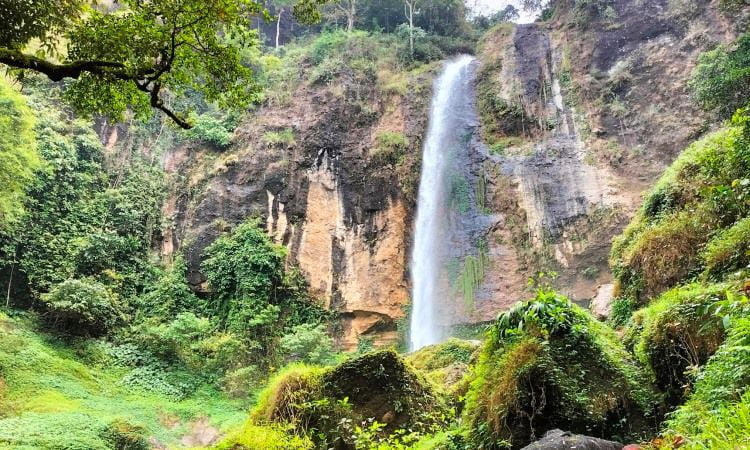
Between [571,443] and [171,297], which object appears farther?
[171,297]

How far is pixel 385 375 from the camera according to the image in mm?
6500

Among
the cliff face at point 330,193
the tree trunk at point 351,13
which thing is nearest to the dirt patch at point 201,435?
the cliff face at point 330,193

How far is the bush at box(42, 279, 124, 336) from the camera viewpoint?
15.3 meters

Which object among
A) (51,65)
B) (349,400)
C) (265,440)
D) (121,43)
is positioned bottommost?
(265,440)

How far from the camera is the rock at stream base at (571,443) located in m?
3.59

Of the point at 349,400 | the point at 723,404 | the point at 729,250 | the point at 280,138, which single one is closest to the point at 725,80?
the point at 729,250

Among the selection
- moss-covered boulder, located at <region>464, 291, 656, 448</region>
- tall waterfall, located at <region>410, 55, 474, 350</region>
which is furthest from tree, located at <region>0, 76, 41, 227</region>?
moss-covered boulder, located at <region>464, 291, 656, 448</region>

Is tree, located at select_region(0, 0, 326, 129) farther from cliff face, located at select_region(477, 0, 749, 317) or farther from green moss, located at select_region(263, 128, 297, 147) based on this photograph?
green moss, located at select_region(263, 128, 297, 147)

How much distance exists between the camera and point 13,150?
15430 millimetres

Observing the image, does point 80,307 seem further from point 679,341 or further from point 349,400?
point 679,341

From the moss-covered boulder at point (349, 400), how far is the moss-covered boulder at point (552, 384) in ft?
5.65

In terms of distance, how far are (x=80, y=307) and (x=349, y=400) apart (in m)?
12.4

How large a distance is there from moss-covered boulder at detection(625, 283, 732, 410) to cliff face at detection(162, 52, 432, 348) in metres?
14.3

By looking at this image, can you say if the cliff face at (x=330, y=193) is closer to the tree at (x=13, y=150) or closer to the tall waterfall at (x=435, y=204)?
the tall waterfall at (x=435, y=204)
